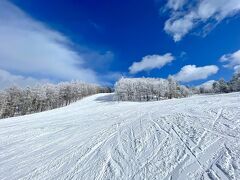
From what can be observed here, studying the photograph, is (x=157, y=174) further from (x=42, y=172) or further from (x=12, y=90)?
(x=12, y=90)

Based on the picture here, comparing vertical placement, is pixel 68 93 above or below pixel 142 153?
above

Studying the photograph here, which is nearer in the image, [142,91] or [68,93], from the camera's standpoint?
[142,91]

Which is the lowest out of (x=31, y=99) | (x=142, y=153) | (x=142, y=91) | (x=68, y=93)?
(x=142, y=153)

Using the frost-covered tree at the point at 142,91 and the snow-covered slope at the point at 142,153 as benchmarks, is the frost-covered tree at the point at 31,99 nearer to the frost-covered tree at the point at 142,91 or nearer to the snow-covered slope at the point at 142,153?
the frost-covered tree at the point at 142,91

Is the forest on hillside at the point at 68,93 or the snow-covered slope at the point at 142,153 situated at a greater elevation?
the forest on hillside at the point at 68,93

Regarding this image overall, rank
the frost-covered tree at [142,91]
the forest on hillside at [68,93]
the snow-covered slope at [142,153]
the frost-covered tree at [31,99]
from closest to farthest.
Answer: the snow-covered slope at [142,153] < the frost-covered tree at [31,99] < the forest on hillside at [68,93] < the frost-covered tree at [142,91]

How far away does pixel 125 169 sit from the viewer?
446 inches

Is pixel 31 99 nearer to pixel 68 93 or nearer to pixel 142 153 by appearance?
pixel 68 93

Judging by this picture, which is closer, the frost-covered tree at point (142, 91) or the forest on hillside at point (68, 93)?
the forest on hillside at point (68, 93)

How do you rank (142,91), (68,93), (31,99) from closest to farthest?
(31,99) → (142,91) → (68,93)

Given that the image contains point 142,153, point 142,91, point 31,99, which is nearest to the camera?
point 142,153

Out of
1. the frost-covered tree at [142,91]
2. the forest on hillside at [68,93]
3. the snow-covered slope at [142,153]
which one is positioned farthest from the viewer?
the frost-covered tree at [142,91]

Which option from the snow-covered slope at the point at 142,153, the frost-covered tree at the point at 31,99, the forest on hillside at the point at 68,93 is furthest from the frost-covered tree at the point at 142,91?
the snow-covered slope at the point at 142,153

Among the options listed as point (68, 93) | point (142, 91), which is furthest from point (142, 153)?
point (68, 93)
